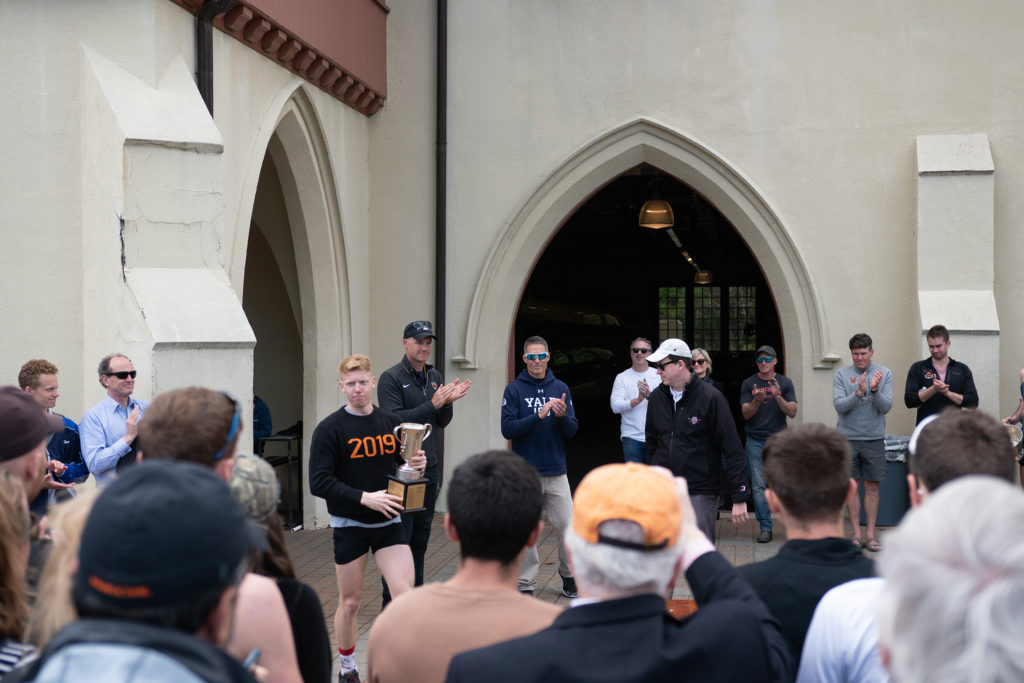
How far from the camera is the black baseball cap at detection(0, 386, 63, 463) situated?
8.66ft

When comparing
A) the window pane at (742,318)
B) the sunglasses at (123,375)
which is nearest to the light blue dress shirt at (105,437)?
the sunglasses at (123,375)

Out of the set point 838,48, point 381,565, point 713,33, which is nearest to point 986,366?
point 838,48

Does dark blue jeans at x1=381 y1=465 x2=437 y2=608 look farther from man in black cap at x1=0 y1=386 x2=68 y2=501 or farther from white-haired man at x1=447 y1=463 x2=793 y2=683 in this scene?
white-haired man at x1=447 y1=463 x2=793 y2=683

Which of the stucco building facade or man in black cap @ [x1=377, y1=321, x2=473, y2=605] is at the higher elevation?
the stucco building facade

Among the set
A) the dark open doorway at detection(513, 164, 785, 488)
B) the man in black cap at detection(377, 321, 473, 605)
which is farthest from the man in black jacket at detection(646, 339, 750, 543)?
the dark open doorway at detection(513, 164, 785, 488)

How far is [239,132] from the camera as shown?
821 cm

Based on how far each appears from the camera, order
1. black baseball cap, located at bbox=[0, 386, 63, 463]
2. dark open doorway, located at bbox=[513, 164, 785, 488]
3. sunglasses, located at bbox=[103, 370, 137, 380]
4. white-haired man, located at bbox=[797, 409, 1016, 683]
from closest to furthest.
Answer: white-haired man, located at bbox=[797, 409, 1016, 683]
black baseball cap, located at bbox=[0, 386, 63, 463]
sunglasses, located at bbox=[103, 370, 137, 380]
dark open doorway, located at bbox=[513, 164, 785, 488]

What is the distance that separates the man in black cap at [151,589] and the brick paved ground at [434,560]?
451 centimetres

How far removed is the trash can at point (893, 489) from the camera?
30.6 ft

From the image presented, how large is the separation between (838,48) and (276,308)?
6.96m

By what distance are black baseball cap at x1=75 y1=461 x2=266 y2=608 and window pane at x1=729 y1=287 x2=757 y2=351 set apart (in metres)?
19.1

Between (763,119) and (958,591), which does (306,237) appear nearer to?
(763,119)

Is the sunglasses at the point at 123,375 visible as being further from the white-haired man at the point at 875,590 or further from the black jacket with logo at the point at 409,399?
the white-haired man at the point at 875,590

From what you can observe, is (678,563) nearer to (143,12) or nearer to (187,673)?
(187,673)
